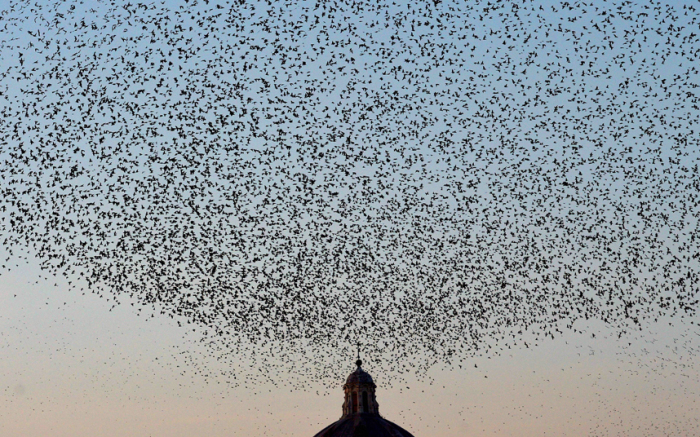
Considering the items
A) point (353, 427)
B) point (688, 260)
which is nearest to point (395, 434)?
point (353, 427)

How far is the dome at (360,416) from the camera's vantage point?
73875 millimetres

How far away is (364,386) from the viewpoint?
7975 centimetres

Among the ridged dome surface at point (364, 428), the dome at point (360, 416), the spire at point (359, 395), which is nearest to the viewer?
the ridged dome surface at point (364, 428)

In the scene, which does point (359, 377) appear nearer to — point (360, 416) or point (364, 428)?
point (360, 416)

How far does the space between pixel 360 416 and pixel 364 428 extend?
2.15 meters

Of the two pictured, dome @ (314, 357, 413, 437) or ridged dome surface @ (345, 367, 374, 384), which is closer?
dome @ (314, 357, 413, 437)

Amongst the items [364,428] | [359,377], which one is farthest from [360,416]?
[359,377]

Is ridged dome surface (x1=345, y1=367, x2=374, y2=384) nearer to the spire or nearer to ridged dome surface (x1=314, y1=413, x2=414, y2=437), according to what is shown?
the spire

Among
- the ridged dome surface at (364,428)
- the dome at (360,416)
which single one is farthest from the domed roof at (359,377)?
the ridged dome surface at (364,428)

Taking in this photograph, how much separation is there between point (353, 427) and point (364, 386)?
5896 mm

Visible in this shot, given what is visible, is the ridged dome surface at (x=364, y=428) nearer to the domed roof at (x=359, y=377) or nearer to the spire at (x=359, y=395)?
the spire at (x=359, y=395)

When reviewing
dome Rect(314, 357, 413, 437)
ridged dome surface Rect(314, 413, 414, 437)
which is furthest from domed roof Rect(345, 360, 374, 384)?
ridged dome surface Rect(314, 413, 414, 437)

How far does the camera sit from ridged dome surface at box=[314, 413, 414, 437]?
7338 centimetres

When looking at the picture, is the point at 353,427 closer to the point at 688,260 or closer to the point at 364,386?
the point at 364,386
